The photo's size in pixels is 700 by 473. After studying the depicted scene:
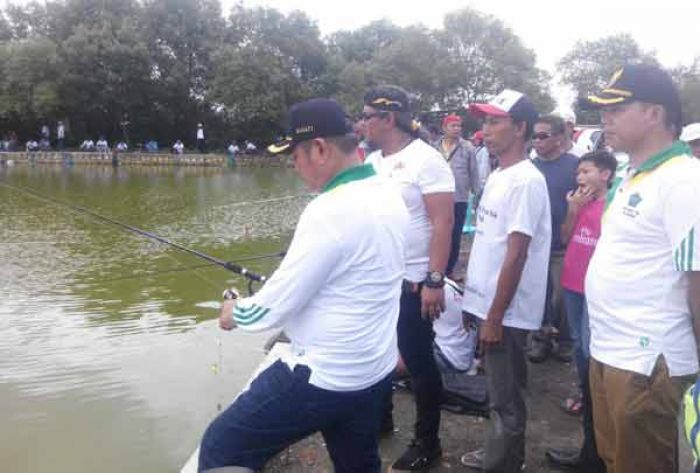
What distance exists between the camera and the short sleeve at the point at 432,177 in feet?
10.5

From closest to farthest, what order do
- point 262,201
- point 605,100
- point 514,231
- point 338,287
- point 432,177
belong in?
point 338,287 < point 605,100 < point 514,231 < point 432,177 < point 262,201

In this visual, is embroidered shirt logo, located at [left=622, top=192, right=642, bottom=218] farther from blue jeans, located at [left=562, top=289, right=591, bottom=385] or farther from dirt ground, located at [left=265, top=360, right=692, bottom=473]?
dirt ground, located at [left=265, top=360, right=692, bottom=473]

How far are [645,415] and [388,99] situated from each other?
189 cm

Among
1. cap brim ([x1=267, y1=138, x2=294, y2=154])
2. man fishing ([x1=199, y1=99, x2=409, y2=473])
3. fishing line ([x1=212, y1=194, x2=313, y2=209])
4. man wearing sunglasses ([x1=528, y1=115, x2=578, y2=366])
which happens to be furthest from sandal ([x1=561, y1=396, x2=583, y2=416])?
fishing line ([x1=212, y1=194, x2=313, y2=209])

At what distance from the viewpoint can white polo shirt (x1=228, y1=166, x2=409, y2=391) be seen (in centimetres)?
201

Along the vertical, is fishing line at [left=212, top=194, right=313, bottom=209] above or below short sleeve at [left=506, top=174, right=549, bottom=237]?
below

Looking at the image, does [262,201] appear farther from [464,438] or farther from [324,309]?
[324,309]

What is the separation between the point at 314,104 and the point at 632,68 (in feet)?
3.97

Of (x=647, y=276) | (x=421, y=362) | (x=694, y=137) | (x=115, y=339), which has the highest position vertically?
(x=694, y=137)

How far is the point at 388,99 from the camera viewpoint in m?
3.31

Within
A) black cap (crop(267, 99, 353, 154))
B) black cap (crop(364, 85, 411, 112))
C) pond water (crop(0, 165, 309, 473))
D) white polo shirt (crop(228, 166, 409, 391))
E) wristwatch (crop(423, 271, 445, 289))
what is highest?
black cap (crop(364, 85, 411, 112))

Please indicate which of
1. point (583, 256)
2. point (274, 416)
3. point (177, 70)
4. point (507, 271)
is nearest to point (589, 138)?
point (583, 256)

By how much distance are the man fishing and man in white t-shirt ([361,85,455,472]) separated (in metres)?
1.00

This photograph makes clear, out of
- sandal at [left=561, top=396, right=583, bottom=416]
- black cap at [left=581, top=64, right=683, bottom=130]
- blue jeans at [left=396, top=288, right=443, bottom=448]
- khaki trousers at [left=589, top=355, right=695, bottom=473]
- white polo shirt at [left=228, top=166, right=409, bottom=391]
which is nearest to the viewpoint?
white polo shirt at [left=228, top=166, right=409, bottom=391]
